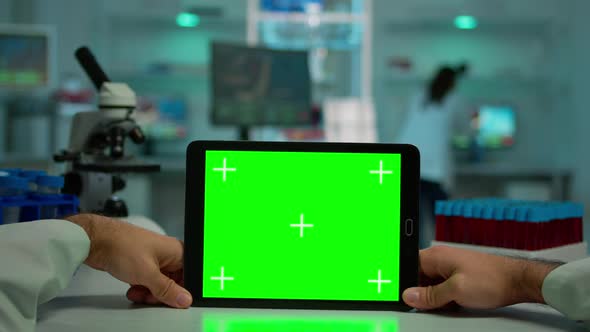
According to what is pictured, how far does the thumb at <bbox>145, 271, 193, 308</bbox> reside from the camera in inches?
35.7

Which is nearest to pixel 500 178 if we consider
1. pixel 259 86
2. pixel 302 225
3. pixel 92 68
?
pixel 259 86

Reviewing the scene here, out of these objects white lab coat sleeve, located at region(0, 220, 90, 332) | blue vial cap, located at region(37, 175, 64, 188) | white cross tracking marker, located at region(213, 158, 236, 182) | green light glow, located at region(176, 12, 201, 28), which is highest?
green light glow, located at region(176, 12, 201, 28)

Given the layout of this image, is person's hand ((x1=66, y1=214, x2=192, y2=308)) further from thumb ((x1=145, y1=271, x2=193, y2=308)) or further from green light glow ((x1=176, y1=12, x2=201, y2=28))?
green light glow ((x1=176, y1=12, x2=201, y2=28))

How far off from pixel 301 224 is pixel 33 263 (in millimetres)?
322

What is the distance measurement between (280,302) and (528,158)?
5.63 m

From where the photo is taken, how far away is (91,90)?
567cm

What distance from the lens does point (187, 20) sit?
19.3 ft

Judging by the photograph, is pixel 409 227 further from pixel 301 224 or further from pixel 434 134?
pixel 434 134

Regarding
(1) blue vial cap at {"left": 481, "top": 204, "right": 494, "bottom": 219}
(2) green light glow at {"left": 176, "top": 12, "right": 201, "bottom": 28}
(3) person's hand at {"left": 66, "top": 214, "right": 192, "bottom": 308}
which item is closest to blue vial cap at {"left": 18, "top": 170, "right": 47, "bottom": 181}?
(3) person's hand at {"left": 66, "top": 214, "right": 192, "bottom": 308}

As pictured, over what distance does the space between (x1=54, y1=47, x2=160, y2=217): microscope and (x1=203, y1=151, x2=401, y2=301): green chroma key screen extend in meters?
0.75

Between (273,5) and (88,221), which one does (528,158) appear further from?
(88,221)

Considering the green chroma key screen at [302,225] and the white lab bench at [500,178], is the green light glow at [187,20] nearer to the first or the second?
the white lab bench at [500,178]

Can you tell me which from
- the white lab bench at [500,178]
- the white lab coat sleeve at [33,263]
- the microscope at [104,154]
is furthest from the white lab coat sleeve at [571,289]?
the white lab bench at [500,178]

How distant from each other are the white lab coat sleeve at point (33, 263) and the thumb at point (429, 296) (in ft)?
1.31
